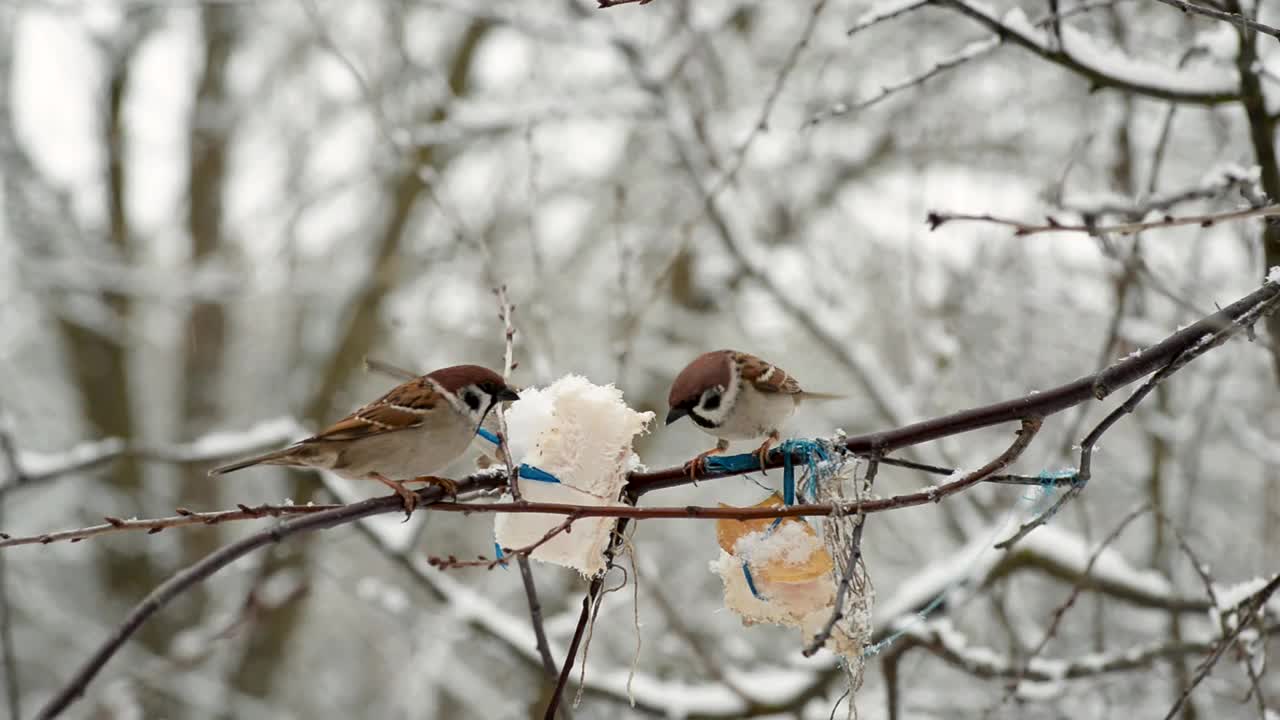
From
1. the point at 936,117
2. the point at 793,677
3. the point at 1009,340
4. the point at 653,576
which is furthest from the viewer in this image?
the point at 936,117

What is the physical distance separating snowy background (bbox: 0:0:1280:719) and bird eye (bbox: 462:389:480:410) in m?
0.78

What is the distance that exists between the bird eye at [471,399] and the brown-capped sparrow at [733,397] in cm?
33

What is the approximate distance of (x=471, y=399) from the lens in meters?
1.72

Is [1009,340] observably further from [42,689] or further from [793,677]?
[42,689]

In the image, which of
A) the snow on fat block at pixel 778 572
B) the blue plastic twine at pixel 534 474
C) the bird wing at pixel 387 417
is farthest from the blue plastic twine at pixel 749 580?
the bird wing at pixel 387 417

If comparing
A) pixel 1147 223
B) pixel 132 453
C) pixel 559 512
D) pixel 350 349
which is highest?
pixel 350 349

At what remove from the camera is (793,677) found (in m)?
3.06

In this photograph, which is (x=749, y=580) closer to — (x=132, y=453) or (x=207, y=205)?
(x=132, y=453)

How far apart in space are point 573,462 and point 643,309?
4.21 ft

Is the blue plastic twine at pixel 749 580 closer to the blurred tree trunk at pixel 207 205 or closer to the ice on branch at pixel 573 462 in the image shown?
the ice on branch at pixel 573 462

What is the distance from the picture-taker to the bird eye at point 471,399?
171 centimetres

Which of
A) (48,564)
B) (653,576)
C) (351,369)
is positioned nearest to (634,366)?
(351,369)

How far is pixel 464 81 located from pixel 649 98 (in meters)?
4.04

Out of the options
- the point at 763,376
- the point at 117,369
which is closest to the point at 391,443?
the point at 763,376
